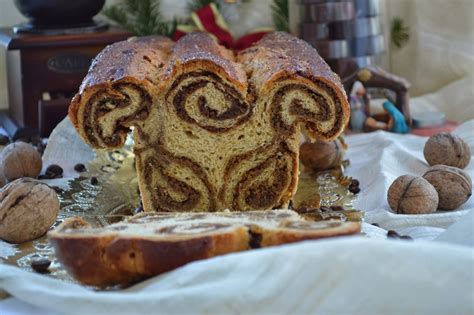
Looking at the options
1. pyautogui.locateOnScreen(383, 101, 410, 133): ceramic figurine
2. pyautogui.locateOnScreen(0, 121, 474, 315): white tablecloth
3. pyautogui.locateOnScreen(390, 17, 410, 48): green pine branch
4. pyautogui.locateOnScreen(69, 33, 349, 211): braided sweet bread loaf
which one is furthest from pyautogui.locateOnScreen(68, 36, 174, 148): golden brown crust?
pyautogui.locateOnScreen(390, 17, 410, 48): green pine branch

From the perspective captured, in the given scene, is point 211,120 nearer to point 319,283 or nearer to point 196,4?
point 319,283

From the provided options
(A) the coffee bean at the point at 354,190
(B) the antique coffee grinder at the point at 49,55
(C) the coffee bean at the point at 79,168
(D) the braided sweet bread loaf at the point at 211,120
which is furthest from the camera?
(B) the antique coffee grinder at the point at 49,55

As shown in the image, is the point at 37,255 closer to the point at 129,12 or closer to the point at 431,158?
the point at 431,158

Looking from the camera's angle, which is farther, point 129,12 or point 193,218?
point 129,12

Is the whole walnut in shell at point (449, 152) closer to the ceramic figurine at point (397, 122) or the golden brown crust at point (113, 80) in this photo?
the ceramic figurine at point (397, 122)

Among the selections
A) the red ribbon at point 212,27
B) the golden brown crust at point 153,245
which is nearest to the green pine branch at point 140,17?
the red ribbon at point 212,27

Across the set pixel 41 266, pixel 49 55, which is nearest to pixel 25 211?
pixel 41 266

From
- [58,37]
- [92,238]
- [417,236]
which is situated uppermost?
[58,37]

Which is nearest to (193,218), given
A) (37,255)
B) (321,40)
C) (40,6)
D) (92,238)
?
(92,238)
